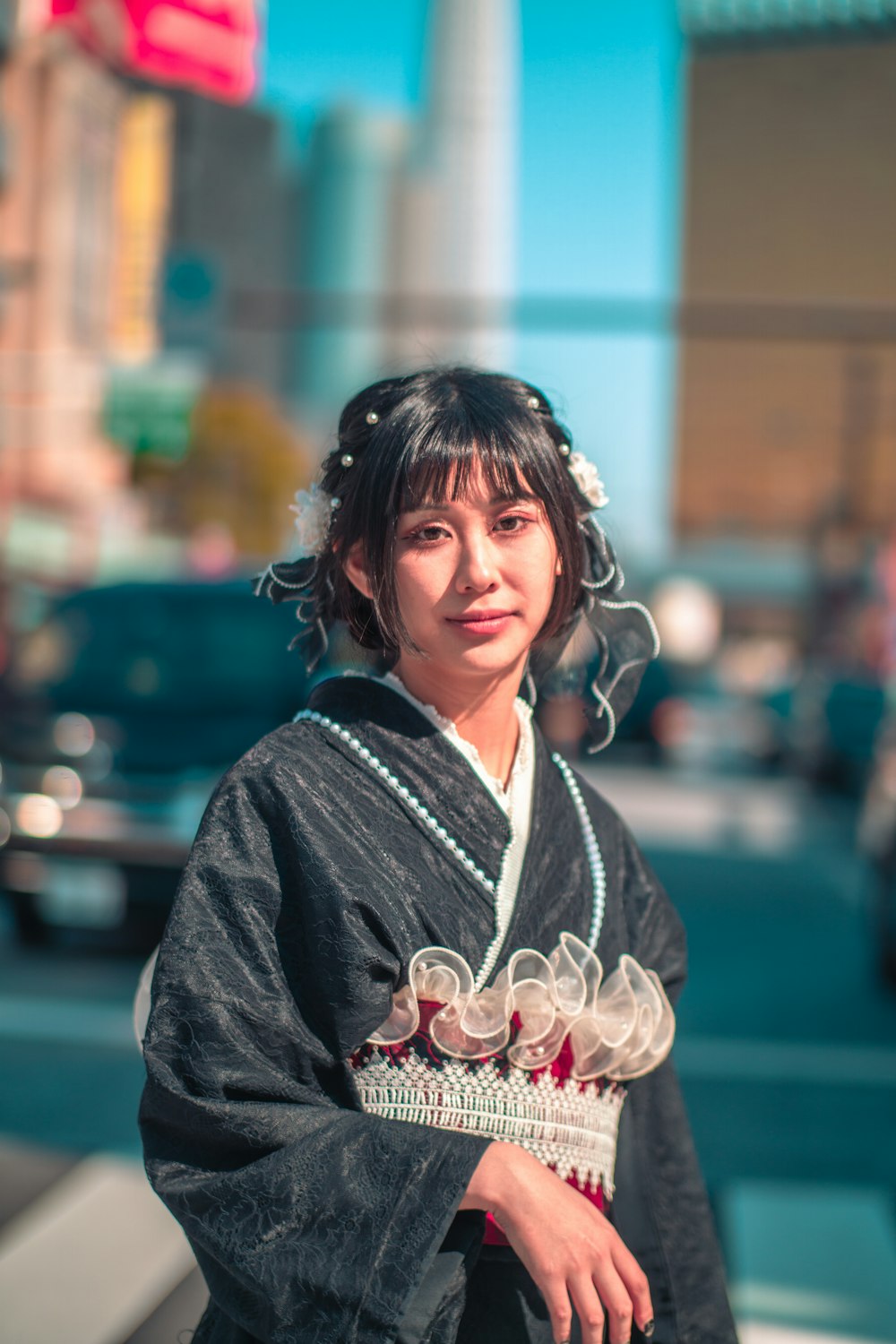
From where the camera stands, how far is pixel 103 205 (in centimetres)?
1667

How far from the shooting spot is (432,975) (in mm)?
1354

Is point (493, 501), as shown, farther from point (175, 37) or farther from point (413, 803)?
point (175, 37)

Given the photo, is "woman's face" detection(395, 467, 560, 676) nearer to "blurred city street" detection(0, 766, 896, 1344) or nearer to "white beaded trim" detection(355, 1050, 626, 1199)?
"white beaded trim" detection(355, 1050, 626, 1199)

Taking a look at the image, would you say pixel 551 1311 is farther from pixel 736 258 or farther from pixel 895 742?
pixel 736 258

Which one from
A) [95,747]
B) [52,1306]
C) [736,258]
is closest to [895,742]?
[95,747]

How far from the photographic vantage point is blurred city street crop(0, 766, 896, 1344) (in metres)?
3.00

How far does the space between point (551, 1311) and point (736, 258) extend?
12.1m

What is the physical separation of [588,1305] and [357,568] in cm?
77

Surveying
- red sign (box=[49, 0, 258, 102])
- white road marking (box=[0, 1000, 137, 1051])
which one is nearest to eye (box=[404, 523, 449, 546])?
white road marking (box=[0, 1000, 137, 1051])

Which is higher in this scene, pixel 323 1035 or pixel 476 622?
pixel 476 622

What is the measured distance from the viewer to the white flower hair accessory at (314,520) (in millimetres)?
1571

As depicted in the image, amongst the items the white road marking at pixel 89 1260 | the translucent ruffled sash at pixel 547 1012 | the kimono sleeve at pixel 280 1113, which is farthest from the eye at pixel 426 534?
the white road marking at pixel 89 1260

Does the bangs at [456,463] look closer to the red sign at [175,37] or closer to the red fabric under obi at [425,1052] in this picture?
the red fabric under obi at [425,1052]

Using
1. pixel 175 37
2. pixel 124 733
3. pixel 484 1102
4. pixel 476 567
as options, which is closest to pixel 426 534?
pixel 476 567
